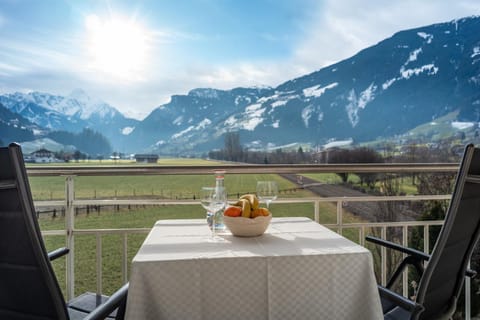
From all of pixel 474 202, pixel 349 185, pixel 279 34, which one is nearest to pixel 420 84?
pixel 279 34

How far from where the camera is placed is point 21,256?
990 mm

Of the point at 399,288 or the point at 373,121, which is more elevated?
the point at 373,121

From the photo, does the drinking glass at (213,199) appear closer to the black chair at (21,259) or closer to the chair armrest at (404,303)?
the black chair at (21,259)

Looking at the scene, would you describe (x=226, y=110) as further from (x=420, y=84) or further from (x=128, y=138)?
(x=420, y=84)

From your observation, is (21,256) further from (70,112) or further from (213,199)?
(70,112)

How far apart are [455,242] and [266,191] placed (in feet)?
2.75

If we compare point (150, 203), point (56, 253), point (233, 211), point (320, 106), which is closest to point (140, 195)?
point (150, 203)

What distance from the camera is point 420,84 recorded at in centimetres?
618

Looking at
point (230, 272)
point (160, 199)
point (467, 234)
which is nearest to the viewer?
point (230, 272)

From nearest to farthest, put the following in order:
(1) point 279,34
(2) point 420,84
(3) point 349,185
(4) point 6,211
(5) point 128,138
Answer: (4) point 6,211, (3) point 349,185, (5) point 128,138, (1) point 279,34, (2) point 420,84

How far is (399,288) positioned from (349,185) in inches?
38.0

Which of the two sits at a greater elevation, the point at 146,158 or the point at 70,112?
the point at 70,112

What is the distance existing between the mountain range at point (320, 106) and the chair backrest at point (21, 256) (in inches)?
94.9

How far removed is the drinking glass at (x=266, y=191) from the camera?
171 centimetres
